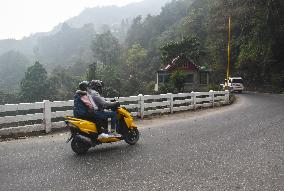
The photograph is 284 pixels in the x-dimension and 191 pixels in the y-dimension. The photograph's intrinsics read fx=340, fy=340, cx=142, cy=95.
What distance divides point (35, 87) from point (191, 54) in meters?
41.4

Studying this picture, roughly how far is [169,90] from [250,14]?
36.1 feet

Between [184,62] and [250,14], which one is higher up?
[250,14]

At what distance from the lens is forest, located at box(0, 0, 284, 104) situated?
35.3 meters

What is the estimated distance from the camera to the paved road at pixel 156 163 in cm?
539

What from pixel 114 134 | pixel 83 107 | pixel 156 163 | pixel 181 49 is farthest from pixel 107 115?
pixel 181 49

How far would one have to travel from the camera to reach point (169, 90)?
31031 mm

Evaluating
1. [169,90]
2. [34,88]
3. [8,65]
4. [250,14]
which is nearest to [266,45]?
[250,14]

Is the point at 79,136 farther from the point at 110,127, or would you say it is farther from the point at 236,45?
the point at 236,45

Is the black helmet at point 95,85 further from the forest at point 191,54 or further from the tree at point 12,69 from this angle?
the tree at point 12,69

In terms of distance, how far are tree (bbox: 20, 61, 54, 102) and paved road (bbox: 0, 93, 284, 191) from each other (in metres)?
73.1

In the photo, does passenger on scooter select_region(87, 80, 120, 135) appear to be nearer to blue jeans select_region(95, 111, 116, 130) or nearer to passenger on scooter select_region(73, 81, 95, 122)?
blue jeans select_region(95, 111, 116, 130)

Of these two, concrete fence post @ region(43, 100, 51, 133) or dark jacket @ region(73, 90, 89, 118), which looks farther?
concrete fence post @ region(43, 100, 51, 133)

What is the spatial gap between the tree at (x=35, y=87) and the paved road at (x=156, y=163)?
73.1 meters

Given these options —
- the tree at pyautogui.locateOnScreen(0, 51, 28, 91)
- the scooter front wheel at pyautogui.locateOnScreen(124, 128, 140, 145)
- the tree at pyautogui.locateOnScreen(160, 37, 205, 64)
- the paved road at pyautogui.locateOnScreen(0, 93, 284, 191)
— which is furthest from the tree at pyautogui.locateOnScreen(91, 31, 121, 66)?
the scooter front wheel at pyautogui.locateOnScreen(124, 128, 140, 145)
